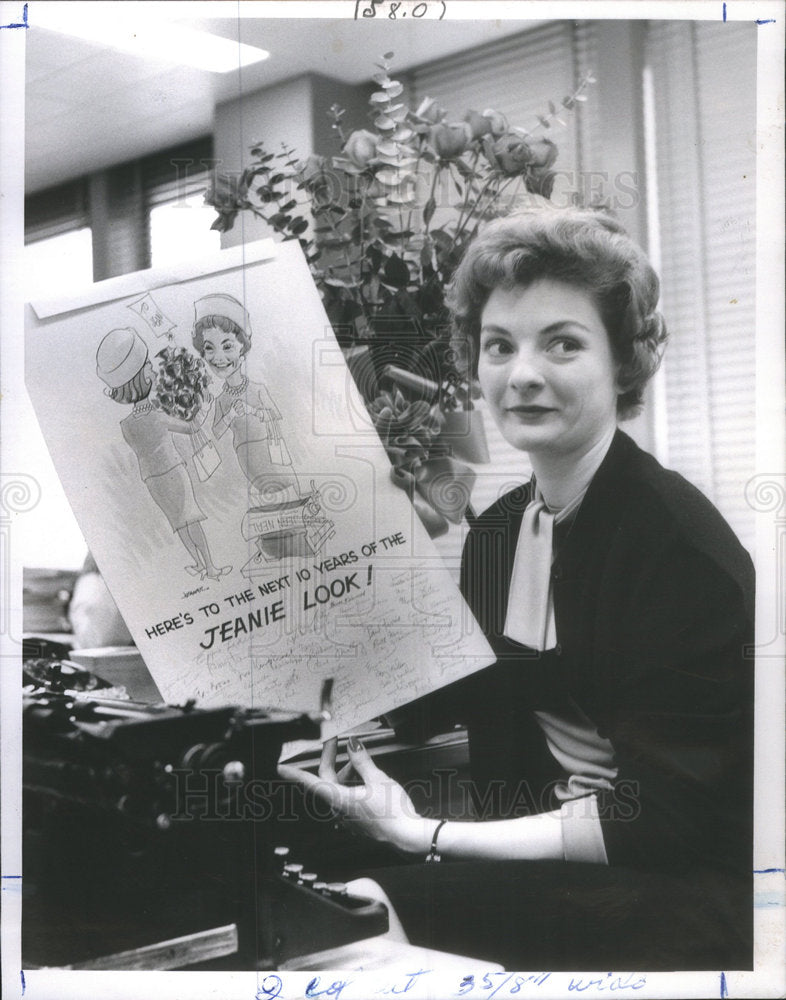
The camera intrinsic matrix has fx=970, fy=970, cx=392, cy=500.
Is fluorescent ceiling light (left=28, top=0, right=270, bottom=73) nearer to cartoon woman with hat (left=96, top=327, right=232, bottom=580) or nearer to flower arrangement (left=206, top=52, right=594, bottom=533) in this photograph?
flower arrangement (left=206, top=52, right=594, bottom=533)

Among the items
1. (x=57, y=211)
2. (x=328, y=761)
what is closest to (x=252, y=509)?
(x=328, y=761)

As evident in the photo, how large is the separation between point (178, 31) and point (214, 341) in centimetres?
81

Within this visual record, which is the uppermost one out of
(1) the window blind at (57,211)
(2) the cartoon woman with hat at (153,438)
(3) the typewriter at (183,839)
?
(1) the window blind at (57,211)

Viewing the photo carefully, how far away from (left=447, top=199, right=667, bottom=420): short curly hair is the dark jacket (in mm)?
249

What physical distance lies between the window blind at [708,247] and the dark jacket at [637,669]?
0.12m

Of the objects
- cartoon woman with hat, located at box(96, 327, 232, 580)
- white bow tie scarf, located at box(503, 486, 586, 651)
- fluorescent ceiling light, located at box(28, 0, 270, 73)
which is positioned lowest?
white bow tie scarf, located at box(503, 486, 586, 651)

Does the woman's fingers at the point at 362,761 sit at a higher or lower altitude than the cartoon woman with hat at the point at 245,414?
lower

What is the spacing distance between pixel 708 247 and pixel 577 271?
359mm

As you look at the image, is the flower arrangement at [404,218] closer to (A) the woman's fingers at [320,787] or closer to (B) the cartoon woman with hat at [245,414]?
(B) the cartoon woman with hat at [245,414]

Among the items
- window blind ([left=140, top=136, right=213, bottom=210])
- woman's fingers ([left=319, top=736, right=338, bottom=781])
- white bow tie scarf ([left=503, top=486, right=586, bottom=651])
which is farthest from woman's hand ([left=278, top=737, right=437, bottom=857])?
window blind ([left=140, top=136, right=213, bottom=210])

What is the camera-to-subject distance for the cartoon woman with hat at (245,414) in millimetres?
2490

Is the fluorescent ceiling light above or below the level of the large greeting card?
above

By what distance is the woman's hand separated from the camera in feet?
8.09

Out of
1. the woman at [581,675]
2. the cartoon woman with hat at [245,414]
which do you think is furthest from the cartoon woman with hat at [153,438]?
the woman at [581,675]
